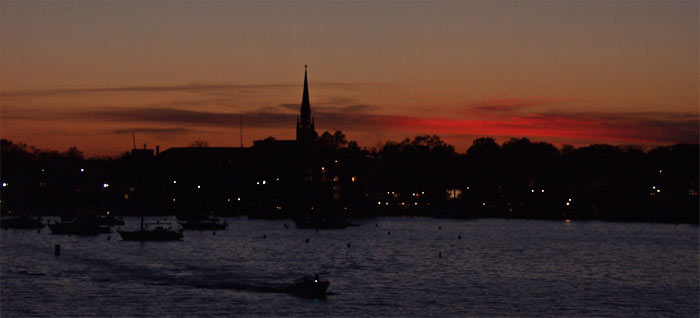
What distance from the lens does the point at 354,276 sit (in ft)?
279

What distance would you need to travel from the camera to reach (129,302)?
219 ft

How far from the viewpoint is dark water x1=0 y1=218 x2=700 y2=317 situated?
66000 millimetres

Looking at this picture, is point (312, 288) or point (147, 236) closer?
point (312, 288)

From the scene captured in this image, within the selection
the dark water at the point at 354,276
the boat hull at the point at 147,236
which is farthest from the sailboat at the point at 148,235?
the dark water at the point at 354,276

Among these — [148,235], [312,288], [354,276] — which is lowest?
[354,276]

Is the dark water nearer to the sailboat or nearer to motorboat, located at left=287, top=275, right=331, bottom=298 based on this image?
motorboat, located at left=287, top=275, right=331, bottom=298

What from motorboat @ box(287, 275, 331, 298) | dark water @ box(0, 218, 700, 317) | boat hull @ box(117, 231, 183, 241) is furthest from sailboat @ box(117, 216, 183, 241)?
motorboat @ box(287, 275, 331, 298)

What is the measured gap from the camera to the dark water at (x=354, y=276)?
66.0m

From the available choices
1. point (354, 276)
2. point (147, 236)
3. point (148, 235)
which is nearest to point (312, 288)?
point (354, 276)

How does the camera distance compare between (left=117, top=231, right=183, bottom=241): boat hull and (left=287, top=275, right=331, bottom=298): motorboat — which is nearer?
(left=287, top=275, right=331, bottom=298): motorboat

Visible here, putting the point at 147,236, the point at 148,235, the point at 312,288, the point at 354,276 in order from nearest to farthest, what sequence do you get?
the point at 312,288 < the point at 354,276 < the point at 147,236 < the point at 148,235

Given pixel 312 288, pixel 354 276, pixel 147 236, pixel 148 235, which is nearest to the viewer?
pixel 312 288

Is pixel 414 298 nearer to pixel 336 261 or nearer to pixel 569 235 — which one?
pixel 336 261

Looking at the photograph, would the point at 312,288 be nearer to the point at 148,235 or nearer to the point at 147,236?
the point at 147,236
